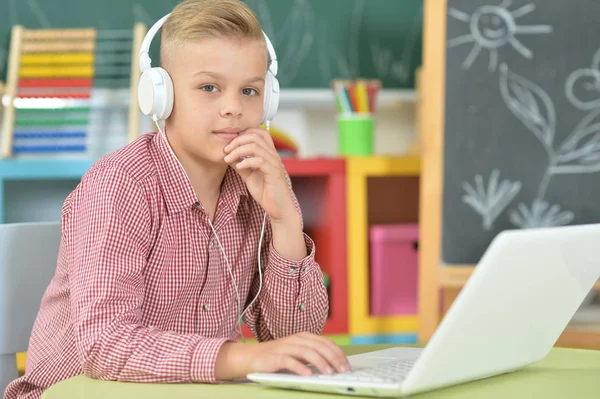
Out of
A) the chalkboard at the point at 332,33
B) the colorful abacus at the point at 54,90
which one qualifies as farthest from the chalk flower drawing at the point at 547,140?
the colorful abacus at the point at 54,90

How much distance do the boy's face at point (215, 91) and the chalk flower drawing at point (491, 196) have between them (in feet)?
4.34

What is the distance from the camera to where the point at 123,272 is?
3.52 ft

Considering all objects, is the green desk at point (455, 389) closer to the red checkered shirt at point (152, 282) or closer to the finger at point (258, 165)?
the red checkered shirt at point (152, 282)

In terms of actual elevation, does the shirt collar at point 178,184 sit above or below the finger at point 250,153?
below

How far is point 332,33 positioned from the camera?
323 centimetres

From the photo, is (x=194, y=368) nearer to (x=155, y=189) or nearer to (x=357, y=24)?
(x=155, y=189)

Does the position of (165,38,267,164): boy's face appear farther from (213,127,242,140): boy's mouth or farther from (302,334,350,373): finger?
(302,334,350,373): finger

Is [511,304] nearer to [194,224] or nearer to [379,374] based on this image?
[379,374]

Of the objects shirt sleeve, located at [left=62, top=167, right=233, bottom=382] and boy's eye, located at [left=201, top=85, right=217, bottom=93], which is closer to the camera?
shirt sleeve, located at [left=62, top=167, right=233, bottom=382]

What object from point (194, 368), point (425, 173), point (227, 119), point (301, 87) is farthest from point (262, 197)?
point (301, 87)

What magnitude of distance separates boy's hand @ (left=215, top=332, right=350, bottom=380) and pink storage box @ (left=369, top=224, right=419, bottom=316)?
195 cm

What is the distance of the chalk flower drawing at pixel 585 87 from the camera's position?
8.04 feet

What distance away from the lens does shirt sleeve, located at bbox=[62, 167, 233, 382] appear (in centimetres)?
97

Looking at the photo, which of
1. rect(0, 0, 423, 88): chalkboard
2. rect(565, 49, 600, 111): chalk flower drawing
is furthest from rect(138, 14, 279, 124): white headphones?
rect(0, 0, 423, 88): chalkboard
